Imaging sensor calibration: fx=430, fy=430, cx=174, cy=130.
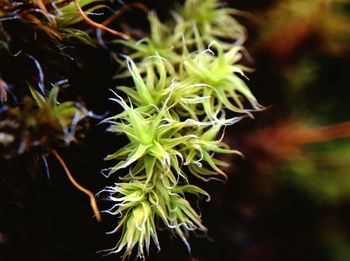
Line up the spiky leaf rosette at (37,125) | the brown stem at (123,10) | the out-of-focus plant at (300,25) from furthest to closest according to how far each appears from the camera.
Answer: the out-of-focus plant at (300,25) → the brown stem at (123,10) → the spiky leaf rosette at (37,125)

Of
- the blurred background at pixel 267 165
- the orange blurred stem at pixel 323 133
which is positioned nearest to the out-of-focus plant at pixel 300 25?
the blurred background at pixel 267 165

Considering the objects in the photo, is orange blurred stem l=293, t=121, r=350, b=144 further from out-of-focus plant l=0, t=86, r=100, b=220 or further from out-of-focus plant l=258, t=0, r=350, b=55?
out-of-focus plant l=0, t=86, r=100, b=220

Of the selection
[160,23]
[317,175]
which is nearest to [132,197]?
[160,23]

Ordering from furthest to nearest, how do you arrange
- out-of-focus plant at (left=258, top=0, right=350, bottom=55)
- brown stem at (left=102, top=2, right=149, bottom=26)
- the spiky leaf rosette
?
1. out-of-focus plant at (left=258, top=0, right=350, bottom=55)
2. brown stem at (left=102, top=2, right=149, bottom=26)
3. the spiky leaf rosette

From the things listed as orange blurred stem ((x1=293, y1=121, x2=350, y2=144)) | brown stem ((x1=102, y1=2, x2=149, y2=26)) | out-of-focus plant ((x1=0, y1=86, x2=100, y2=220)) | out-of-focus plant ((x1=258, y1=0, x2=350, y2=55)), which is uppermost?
brown stem ((x1=102, y1=2, x2=149, y2=26))

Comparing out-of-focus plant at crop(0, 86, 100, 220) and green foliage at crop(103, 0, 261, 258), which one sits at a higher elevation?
out-of-focus plant at crop(0, 86, 100, 220)

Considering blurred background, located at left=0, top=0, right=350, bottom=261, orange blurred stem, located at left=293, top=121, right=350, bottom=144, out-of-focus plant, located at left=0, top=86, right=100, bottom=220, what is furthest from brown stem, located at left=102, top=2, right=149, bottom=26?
orange blurred stem, located at left=293, top=121, right=350, bottom=144

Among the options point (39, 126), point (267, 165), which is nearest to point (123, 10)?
point (39, 126)

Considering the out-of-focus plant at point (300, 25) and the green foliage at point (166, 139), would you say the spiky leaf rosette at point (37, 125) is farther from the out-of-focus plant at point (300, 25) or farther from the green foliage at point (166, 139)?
the out-of-focus plant at point (300, 25)

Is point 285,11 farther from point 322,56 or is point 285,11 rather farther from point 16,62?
point 16,62
